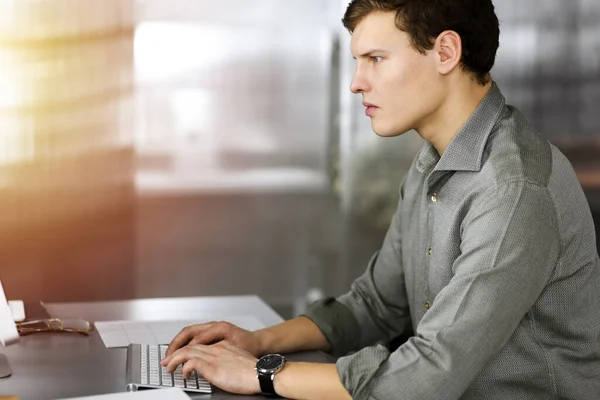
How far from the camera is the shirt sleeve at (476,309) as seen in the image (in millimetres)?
1398

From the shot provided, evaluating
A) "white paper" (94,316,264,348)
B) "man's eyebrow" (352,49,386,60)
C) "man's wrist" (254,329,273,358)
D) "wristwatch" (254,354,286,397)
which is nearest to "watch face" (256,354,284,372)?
"wristwatch" (254,354,286,397)

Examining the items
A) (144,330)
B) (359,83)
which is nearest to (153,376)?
(144,330)

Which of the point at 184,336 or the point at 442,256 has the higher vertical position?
the point at 442,256

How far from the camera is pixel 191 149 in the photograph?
4496 millimetres

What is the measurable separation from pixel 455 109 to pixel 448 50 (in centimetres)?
12

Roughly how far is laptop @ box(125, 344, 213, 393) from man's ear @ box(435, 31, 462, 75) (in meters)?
0.73

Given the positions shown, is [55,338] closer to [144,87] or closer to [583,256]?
[583,256]

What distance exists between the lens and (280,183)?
462 centimetres

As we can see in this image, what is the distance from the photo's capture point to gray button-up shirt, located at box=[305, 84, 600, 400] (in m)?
1.41

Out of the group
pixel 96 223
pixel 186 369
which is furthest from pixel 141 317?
pixel 96 223

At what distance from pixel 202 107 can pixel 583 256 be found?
122 inches

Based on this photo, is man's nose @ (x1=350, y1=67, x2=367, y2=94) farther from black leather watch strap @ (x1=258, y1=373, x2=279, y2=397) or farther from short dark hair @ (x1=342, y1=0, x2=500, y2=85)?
black leather watch strap @ (x1=258, y1=373, x2=279, y2=397)

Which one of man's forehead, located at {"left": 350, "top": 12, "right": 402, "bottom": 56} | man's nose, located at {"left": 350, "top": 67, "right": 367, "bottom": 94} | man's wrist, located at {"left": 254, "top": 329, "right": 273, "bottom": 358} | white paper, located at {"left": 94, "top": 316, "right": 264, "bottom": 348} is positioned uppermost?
man's forehead, located at {"left": 350, "top": 12, "right": 402, "bottom": 56}

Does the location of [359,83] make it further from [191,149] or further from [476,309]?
[191,149]
